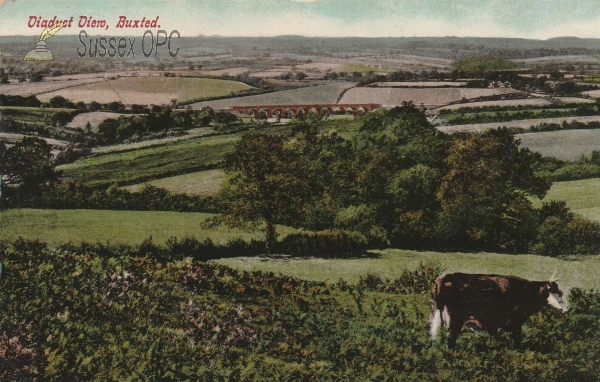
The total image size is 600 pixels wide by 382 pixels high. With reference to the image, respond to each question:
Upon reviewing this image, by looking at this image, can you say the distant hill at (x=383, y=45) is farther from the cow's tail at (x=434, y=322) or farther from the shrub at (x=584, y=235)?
the cow's tail at (x=434, y=322)

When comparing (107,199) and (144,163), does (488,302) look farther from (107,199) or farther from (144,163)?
(107,199)

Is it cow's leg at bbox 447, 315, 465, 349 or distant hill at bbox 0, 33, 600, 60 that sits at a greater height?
distant hill at bbox 0, 33, 600, 60

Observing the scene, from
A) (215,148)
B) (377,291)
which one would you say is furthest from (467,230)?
(215,148)

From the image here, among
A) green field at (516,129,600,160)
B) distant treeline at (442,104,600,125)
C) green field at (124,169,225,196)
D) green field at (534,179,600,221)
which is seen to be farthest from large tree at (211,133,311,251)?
green field at (534,179,600,221)

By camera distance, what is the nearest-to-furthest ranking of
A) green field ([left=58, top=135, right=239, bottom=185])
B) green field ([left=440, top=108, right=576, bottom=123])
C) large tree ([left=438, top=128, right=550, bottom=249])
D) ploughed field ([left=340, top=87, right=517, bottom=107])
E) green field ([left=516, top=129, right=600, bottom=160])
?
large tree ([left=438, top=128, right=550, bottom=249]) → green field ([left=516, top=129, right=600, bottom=160]) → green field ([left=440, top=108, right=576, bottom=123]) → ploughed field ([left=340, top=87, right=517, bottom=107]) → green field ([left=58, top=135, right=239, bottom=185])

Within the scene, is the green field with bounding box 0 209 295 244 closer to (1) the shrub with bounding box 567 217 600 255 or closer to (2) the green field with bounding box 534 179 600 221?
(2) the green field with bounding box 534 179 600 221

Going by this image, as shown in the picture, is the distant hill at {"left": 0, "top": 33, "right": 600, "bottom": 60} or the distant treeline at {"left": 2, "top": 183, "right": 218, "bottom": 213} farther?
the distant treeline at {"left": 2, "top": 183, "right": 218, "bottom": 213}

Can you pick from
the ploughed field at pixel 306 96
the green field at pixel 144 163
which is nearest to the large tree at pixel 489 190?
the ploughed field at pixel 306 96

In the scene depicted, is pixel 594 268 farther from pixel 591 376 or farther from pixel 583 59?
pixel 583 59
